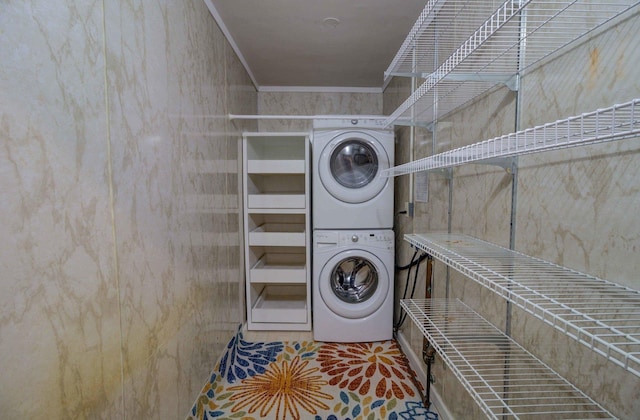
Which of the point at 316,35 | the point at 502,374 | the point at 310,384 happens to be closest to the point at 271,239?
the point at 310,384

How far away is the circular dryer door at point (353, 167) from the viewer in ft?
7.89

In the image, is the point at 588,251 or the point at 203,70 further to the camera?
the point at 203,70

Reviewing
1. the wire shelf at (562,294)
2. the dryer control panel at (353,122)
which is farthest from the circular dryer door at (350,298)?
the wire shelf at (562,294)

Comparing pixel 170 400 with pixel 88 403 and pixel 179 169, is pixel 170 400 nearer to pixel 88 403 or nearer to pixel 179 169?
pixel 88 403

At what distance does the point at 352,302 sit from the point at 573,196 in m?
1.87

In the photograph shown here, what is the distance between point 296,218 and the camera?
10.6ft

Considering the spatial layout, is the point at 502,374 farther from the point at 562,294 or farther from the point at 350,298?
the point at 350,298

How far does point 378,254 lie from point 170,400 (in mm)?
1647

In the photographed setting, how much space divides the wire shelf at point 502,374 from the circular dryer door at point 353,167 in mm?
1138

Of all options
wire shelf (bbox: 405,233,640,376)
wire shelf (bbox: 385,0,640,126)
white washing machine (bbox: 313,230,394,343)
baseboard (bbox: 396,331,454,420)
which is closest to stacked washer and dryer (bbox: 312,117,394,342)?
white washing machine (bbox: 313,230,394,343)

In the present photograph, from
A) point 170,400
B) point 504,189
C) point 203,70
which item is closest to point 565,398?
point 504,189

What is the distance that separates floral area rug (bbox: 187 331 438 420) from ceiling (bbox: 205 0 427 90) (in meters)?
2.24

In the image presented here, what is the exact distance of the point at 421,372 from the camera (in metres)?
1.94

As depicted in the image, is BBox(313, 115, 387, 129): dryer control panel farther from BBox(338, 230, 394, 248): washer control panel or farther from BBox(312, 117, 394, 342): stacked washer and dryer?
BBox(338, 230, 394, 248): washer control panel
